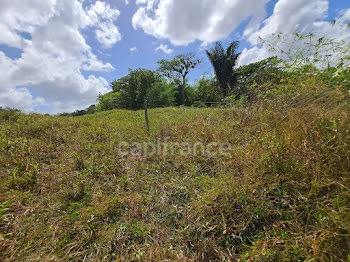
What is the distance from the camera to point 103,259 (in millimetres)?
1309

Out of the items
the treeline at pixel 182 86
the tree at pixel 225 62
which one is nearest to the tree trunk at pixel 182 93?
the treeline at pixel 182 86

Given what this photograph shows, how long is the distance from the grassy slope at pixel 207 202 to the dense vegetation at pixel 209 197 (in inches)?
0.4

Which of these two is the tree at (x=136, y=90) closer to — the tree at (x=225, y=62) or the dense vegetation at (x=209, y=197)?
the tree at (x=225, y=62)

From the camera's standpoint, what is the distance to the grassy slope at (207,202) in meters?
1.29

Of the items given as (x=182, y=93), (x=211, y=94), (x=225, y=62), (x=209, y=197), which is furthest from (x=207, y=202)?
(x=182, y=93)

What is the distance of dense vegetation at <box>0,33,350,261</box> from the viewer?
130 centimetres

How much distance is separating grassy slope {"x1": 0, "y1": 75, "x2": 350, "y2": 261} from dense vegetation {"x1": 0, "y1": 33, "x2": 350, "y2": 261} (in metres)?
0.01

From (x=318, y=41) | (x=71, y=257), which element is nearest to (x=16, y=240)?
(x=71, y=257)

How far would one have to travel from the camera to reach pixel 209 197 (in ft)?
5.66

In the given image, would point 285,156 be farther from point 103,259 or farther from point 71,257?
point 71,257

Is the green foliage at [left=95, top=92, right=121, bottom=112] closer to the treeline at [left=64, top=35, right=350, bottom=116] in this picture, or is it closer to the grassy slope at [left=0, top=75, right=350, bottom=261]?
the treeline at [left=64, top=35, right=350, bottom=116]

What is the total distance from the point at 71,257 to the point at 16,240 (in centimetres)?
60

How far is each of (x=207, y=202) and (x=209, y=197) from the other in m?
0.08

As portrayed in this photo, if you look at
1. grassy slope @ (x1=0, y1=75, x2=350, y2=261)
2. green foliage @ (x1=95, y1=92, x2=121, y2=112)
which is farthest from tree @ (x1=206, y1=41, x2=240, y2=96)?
grassy slope @ (x1=0, y1=75, x2=350, y2=261)
